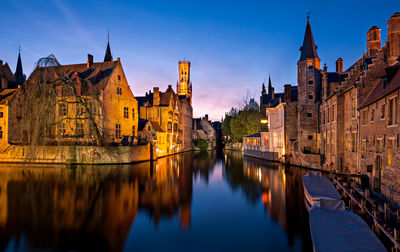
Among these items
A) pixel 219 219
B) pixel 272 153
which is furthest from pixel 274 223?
pixel 272 153

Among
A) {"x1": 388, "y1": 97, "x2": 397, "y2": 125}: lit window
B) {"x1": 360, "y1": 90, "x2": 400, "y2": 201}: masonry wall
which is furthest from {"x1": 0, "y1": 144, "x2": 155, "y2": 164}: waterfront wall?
{"x1": 388, "y1": 97, "x2": 397, "y2": 125}: lit window

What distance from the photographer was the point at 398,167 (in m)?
13.7

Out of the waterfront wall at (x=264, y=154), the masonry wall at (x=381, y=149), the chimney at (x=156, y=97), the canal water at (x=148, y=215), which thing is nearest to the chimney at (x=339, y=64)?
the waterfront wall at (x=264, y=154)

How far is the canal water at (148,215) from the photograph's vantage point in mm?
10422

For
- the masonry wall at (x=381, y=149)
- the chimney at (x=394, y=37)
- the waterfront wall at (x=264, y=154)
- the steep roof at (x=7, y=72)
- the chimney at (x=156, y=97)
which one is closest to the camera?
the masonry wall at (x=381, y=149)

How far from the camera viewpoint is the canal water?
34.2 feet

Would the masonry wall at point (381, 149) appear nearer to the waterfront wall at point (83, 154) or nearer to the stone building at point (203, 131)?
the waterfront wall at point (83, 154)

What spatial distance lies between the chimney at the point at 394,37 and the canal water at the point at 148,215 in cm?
1269

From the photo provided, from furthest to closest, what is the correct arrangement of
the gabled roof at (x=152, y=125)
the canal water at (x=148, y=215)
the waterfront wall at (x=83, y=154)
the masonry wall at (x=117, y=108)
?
the gabled roof at (x=152, y=125) → the masonry wall at (x=117, y=108) → the waterfront wall at (x=83, y=154) → the canal water at (x=148, y=215)

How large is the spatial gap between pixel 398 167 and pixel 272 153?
29.1m

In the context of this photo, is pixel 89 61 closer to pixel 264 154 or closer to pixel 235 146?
pixel 264 154

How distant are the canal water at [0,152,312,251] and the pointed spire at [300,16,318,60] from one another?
19.8 metres

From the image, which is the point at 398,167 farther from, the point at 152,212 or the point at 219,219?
the point at 152,212

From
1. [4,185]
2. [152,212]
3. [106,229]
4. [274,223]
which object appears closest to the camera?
[106,229]
